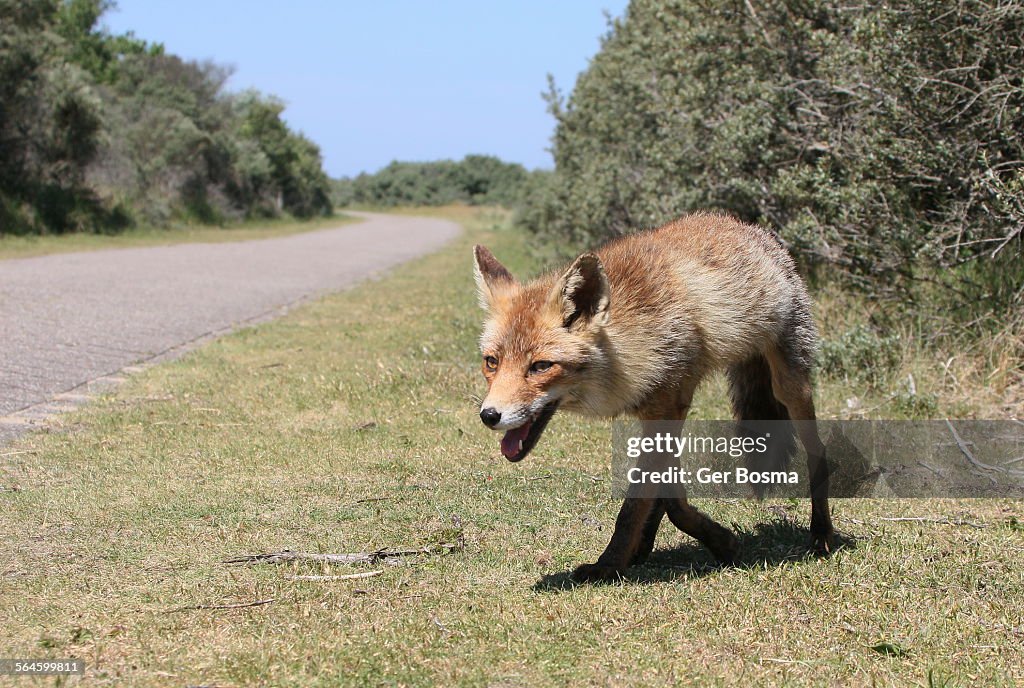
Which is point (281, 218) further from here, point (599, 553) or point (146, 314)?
point (599, 553)

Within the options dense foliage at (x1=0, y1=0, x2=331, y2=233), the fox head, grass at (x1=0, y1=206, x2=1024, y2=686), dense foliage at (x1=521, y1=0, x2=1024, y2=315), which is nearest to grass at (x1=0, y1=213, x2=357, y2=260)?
dense foliage at (x1=0, y1=0, x2=331, y2=233)

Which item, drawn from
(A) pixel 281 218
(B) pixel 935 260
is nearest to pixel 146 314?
(B) pixel 935 260

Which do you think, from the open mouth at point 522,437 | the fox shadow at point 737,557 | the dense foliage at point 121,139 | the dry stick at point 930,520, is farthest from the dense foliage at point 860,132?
the dense foliage at point 121,139

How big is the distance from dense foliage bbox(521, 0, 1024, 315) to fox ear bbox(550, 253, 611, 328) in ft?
15.7

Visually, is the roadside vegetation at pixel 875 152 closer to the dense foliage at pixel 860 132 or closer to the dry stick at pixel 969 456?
the dense foliage at pixel 860 132

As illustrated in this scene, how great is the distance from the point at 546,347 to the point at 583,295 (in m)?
0.28

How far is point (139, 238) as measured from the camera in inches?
1076

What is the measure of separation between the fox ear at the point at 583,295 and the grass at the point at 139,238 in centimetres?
1687

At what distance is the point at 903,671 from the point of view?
351 cm

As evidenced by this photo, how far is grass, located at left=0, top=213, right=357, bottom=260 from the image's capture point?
20.7 metres

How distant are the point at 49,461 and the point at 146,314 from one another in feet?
22.4
